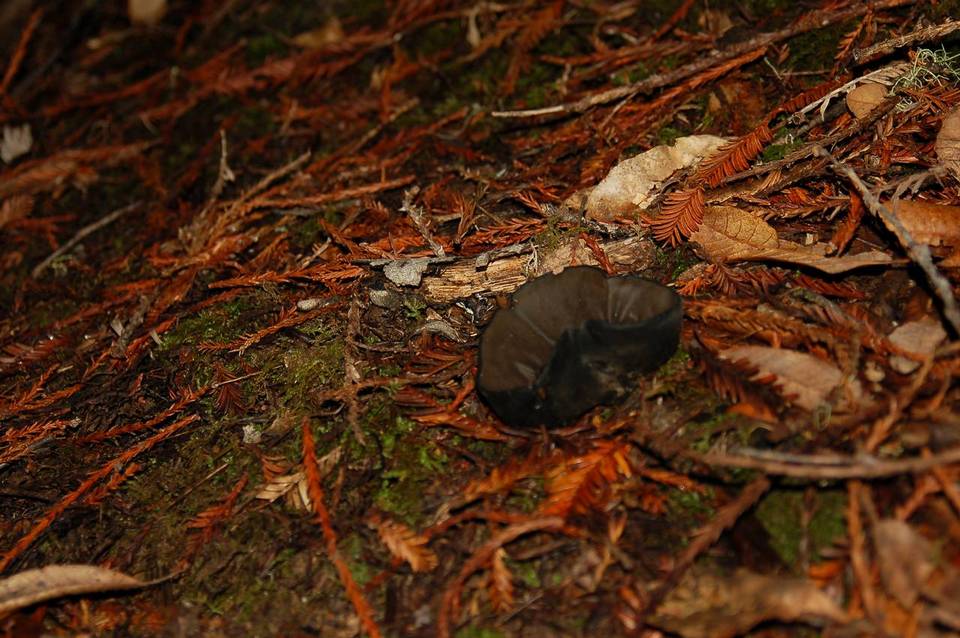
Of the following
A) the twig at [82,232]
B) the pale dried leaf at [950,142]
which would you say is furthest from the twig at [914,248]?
the twig at [82,232]

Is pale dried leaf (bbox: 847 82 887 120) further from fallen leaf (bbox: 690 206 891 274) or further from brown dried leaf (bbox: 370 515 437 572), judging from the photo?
brown dried leaf (bbox: 370 515 437 572)

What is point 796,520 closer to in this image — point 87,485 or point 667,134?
point 667,134

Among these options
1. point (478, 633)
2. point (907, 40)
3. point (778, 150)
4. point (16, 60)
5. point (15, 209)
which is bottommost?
point (478, 633)

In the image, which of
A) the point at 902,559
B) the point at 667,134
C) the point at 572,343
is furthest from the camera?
the point at 667,134

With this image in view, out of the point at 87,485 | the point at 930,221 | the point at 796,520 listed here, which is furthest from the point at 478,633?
the point at 930,221

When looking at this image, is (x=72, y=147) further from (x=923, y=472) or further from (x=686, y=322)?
(x=923, y=472)

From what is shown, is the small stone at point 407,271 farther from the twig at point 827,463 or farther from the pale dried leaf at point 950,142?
the pale dried leaf at point 950,142

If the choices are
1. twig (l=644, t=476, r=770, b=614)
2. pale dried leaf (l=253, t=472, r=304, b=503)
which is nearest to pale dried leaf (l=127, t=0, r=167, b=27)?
pale dried leaf (l=253, t=472, r=304, b=503)
